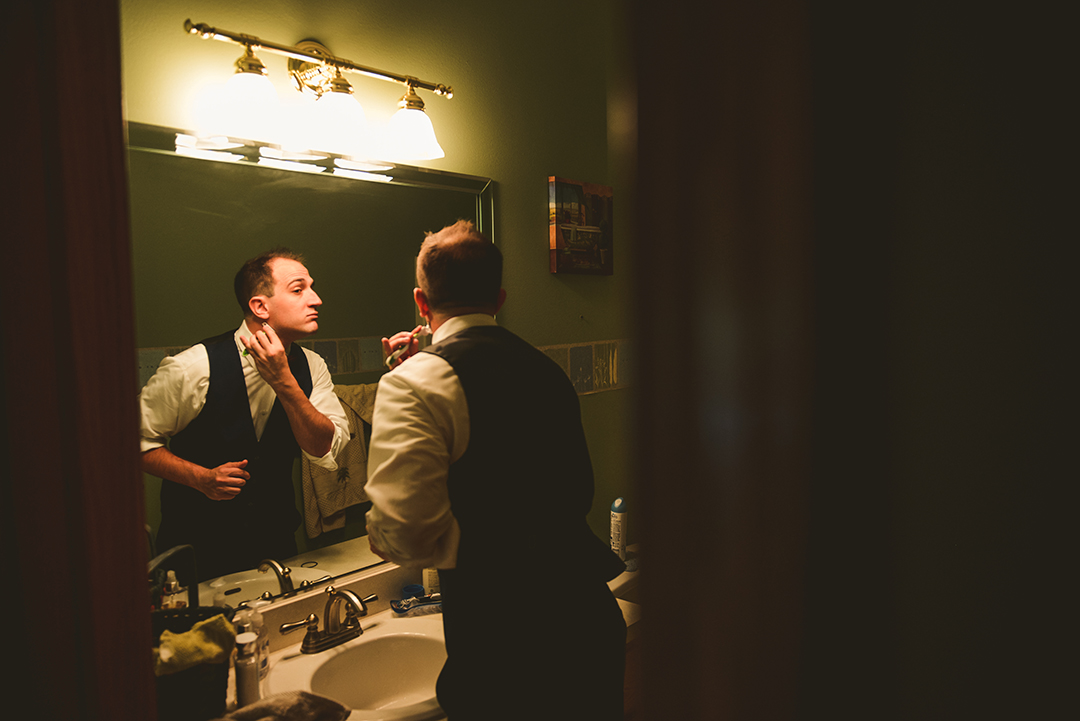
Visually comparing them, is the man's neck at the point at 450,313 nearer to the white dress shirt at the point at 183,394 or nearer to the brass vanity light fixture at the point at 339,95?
the white dress shirt at the point at 183,394

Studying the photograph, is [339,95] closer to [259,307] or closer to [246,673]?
[259,307]

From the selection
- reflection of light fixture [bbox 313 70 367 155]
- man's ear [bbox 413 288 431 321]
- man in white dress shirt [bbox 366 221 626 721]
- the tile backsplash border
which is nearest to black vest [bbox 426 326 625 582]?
man in white dress shirt [bbox 366 221 626 721]

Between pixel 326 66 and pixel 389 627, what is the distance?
1.35 metres

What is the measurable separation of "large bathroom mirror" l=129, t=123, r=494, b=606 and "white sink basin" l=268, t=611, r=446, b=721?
7.3 inches

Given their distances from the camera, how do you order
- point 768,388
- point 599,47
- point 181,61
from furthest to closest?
point 599,47 < point 181,61 < point 768,388

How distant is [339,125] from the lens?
1.55 metres

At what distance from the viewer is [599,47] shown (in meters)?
2.26

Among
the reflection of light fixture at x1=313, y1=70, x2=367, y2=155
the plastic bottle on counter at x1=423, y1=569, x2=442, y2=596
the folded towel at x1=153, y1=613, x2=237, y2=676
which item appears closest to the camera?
the folded towel at x1=153, y1=613, x2=237, y2=676

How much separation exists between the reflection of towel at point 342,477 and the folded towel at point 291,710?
18.2 inches

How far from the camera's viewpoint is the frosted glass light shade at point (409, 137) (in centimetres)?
166

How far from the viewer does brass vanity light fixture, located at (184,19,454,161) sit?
1.35m

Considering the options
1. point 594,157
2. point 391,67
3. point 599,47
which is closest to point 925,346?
point 391,67

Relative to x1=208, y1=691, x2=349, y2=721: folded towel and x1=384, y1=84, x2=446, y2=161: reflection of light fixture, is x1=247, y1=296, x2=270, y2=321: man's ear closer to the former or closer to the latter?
x1=384, y1=84, x2=446, y2=161: reflection of light fixture

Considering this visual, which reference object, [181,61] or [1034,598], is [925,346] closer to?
[1034,598]
